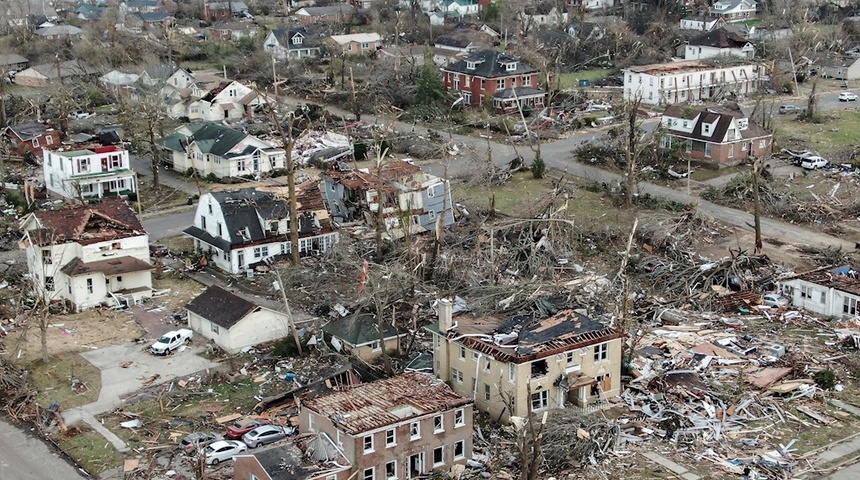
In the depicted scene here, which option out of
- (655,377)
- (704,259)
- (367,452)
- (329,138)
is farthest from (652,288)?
(329,138)

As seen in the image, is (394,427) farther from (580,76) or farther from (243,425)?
(580,76)

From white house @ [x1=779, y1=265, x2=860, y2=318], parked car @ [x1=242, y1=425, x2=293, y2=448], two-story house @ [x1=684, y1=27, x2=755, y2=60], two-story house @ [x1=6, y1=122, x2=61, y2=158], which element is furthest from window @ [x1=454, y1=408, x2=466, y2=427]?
two-story house @ [x1=684, y1=27, x2=755, y2=60]

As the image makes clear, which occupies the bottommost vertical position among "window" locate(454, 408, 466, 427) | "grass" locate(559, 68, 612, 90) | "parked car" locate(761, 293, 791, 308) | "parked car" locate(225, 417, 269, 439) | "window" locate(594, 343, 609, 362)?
"parked car" locate(761, 293, 791, 308)

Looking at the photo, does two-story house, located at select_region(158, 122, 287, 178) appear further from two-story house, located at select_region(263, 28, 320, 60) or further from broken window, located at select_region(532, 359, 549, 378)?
two-story house, located at select_region(263, 28, 320, 60)

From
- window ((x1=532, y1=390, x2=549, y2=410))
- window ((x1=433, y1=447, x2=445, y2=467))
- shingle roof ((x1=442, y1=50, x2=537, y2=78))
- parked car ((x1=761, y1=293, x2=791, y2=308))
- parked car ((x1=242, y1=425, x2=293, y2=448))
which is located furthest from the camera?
shingle roof ((x1=442, y1=50, x2=537, y2=78))

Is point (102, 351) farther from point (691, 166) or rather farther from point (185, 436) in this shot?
point (691, 166)

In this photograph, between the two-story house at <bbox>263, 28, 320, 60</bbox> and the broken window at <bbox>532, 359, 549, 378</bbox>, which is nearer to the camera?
the broken window at <bbox>532, 359, 549, 378</bbox>

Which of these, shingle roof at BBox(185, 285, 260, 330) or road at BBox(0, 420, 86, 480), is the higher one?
shingle roof at BBox(185, 285, 260, 330)

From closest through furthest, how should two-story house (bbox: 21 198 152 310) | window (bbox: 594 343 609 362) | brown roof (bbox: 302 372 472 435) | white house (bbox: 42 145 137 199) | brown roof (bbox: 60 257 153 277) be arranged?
brown roof (bbox: 302 372 472 435) < window (bbox: 594 343 609 362) < brown roof (bbox: 60 257 153 277) < two-story house (bbox: 21 198 152 310) < white house (bbox: 42 145 137 199)
